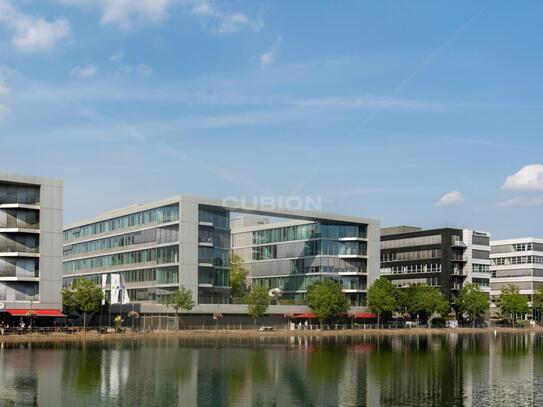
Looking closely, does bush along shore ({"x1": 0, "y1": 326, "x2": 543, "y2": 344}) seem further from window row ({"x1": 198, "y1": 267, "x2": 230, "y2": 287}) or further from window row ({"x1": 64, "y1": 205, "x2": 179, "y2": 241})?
window row ({"x1": 64, "y1": 205, "x2": 179, "y2": 241})

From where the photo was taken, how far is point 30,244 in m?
117

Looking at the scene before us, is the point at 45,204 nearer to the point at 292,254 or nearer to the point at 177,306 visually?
the point at 177,306

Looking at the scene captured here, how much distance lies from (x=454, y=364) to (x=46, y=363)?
125 ft

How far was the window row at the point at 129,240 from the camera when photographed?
470ft

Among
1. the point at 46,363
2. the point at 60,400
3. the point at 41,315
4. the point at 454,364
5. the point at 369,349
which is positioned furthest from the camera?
the point at 41,315

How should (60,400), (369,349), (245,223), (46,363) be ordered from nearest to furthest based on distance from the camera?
(60,400), (46,363), (369,349), (245,223)

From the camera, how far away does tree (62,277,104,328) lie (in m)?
123

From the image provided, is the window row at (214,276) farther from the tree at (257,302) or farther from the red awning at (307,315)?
the red awning at (307,315)

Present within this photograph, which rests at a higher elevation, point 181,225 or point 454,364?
point 181,225

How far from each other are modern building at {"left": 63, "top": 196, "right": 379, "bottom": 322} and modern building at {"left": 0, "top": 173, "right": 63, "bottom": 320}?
1505 centimetres

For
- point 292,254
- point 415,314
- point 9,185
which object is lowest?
point 415,314

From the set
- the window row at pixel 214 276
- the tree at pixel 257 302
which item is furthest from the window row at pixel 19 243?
the tree at pixel 257 302

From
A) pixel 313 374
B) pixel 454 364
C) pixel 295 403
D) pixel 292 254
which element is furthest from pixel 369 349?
pixel 292 254

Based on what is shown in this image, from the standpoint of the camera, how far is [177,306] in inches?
5089
